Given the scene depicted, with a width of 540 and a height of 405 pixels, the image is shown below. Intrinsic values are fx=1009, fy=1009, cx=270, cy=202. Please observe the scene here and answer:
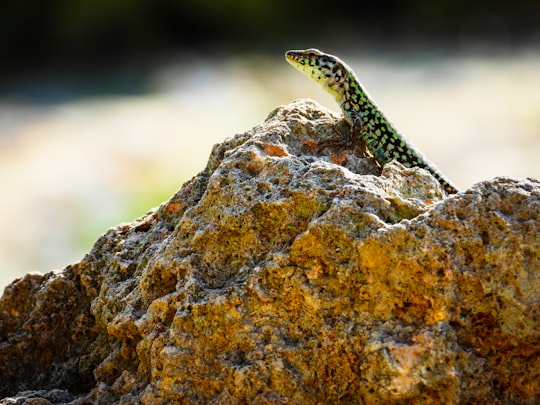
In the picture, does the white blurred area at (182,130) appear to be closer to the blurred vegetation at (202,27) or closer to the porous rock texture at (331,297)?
the blurred vegetation at (202,27)

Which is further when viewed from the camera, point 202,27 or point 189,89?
point 202,27

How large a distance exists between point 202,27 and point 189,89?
4739mm

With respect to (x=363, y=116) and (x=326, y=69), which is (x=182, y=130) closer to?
(x=326, y=69)

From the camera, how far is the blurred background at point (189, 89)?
13.4 m

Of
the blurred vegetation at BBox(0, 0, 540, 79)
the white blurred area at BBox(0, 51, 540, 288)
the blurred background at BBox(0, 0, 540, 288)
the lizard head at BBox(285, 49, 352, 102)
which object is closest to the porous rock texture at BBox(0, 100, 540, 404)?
the lizard head at BBox(285, 49, 352, 102)

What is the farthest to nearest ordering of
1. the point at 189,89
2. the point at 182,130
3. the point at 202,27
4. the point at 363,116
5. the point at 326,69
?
the point at 202,27 < the point at 189,89 < the point at 182,130 < the point at 326,69 < the point at 363,116

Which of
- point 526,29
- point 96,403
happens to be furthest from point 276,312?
point 526,29

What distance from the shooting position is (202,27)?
23.5m

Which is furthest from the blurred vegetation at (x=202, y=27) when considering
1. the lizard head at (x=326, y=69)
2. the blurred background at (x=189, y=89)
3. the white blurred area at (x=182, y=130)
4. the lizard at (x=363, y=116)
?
the lizard at (x=363, y=116)

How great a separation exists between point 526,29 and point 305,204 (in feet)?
63.3

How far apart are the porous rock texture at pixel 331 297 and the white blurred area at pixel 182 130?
7486mm

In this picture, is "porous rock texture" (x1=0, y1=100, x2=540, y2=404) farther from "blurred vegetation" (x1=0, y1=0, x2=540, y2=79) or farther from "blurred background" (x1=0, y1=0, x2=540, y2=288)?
"blurred vegetation" (x1=0, y1=0, x2=540, y2=79)

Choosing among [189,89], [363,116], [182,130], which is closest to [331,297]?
[363,116]

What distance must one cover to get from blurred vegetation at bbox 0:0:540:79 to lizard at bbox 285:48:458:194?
16281 millimetres
